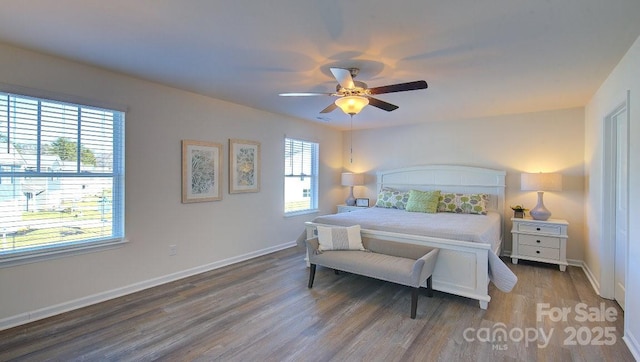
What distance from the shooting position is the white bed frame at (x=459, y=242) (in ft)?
9.89

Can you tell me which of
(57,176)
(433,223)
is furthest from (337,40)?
(57,176)

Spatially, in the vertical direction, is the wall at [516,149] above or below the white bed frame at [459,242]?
above

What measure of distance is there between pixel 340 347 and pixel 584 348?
1.92 m

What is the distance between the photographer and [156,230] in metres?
3.60

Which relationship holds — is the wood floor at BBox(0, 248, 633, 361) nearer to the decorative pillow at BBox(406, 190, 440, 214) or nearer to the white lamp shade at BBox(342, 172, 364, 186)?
the decorative pillow at BBox(406, 190, 440, 214)

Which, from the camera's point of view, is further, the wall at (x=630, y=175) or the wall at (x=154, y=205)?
the wall at (x=154, y=205)

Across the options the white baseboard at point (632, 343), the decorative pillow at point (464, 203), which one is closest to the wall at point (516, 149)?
the decorative pillow at point (464, 203)

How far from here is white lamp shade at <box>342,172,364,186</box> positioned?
6.17 m

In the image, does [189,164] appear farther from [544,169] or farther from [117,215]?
[544,169]

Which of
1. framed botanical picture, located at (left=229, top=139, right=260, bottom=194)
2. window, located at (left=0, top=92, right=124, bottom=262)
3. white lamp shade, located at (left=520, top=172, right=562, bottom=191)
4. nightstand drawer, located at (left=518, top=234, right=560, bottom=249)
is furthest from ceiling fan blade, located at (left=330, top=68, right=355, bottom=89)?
nightstand drawer, located at (left=518, top=234, right=560, bottom=249)

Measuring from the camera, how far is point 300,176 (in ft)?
18.9

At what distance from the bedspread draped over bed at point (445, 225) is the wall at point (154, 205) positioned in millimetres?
1336

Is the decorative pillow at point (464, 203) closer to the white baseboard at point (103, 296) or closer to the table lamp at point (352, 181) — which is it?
the table lamp at point (352, 181)

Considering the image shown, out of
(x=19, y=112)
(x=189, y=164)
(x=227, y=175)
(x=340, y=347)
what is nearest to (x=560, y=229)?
(x=340, y=347)
